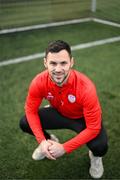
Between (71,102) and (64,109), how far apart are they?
195mm

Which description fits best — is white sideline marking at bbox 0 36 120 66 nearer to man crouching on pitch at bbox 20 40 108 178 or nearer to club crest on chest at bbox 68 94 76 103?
man crouching on pitch at bbox 20 40 108 178

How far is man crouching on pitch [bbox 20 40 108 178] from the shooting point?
9.77ft

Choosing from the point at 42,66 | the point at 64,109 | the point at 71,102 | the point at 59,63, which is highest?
the point at 59,63

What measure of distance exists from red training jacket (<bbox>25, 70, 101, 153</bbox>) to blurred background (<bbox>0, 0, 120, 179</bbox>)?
579 mm

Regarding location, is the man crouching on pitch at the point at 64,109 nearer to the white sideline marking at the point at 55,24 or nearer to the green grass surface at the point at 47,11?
the white sideline marking at the point at 55,24

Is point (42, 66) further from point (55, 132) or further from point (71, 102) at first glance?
point (71, 102)

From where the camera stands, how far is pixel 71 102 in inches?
129

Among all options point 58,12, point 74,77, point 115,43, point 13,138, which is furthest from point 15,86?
point 58,12

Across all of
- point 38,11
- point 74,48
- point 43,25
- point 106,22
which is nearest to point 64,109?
point 74,48

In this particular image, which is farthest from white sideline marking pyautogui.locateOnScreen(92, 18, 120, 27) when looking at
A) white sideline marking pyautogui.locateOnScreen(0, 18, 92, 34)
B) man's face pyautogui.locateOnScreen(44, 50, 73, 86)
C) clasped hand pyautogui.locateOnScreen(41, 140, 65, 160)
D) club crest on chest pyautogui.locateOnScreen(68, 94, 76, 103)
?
clasped hand pyautogui.locateOnScreen(41, 140, 65, 160)

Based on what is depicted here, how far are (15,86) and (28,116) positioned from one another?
2.14 meters

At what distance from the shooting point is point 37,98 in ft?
11.1

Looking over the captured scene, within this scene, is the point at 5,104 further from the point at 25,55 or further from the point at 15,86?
the point at 25,55

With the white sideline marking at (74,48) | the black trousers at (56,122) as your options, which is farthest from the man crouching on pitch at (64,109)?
the white sideline marking at (74,48)
